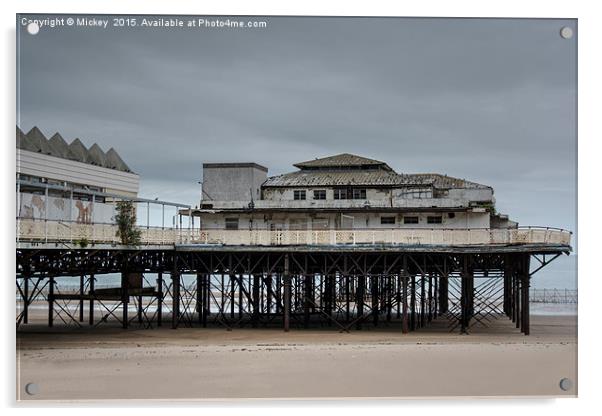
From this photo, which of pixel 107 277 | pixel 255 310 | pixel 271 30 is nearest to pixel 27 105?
pixel 271 30

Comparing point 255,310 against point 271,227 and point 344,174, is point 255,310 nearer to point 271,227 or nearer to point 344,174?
point 271,227

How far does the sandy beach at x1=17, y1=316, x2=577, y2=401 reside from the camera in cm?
2703

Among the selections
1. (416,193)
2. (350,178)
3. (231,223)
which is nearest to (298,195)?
(350,178)

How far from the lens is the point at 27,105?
2606cm

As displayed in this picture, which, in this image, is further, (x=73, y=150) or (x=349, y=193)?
(x=349, y=193)

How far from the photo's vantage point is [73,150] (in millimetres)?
41062

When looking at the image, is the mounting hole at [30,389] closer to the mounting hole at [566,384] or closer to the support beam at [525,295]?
the mounting hole at [566,384]

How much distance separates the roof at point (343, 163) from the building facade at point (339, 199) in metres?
0.05

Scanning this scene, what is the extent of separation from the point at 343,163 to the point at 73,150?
1627 cm
